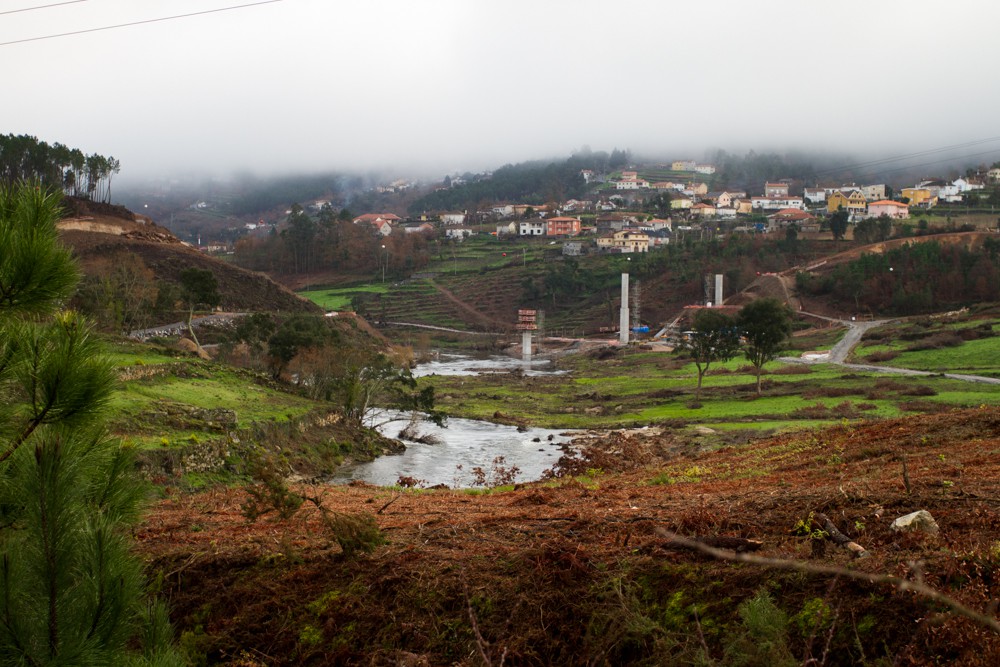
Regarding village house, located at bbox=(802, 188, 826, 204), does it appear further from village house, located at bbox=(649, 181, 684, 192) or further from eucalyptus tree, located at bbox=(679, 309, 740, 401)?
eucalyptus tree, located at bbox=(679, 309, 740, 401)

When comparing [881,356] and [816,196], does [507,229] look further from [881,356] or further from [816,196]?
[881,356]

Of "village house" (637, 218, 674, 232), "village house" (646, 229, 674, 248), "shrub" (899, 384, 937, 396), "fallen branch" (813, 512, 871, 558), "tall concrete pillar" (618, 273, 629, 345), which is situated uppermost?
"village house" (637, 218, 674, 232)

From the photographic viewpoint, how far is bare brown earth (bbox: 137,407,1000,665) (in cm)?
463

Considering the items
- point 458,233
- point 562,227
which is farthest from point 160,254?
point 562,227

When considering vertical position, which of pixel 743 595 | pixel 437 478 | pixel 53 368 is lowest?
pixel 437 478

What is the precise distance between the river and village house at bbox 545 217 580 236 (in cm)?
8083

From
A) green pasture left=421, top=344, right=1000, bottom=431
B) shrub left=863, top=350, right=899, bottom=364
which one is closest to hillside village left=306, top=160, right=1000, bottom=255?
shrub left=863, top=350, right=899, bottom=364

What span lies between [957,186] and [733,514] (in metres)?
139

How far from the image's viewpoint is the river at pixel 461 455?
23.2 m

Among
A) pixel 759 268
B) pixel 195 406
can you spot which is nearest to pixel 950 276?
pixel 759 268

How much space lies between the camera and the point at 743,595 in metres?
5.20

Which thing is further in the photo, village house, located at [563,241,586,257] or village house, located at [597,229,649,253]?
village house, located at [597,229,649,253]

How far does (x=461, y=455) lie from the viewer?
92.1ft

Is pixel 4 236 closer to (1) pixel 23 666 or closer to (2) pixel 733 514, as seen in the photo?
(1) pixel 23 666
